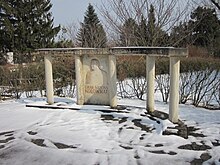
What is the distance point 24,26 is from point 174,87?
54.0ft

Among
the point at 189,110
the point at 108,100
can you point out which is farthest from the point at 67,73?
the point at 189,110

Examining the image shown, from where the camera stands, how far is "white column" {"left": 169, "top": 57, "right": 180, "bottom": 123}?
5695mm

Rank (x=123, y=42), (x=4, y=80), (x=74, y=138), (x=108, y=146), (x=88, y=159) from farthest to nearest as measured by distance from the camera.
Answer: (x=123, y=42) → (x=4, y=80) → (x=74, y=138) → (x=108, y=146) → (x=88, y=159)

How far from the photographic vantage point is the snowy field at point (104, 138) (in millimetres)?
4184

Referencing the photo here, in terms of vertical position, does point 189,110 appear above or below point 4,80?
below

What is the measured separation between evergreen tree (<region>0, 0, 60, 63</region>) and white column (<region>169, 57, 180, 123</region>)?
15.4m

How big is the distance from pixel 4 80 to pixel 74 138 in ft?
21.7

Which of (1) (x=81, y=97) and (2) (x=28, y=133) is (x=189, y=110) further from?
(2) (x=28, y=133)

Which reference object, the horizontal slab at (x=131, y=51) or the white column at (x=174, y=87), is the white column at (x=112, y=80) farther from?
the white column at (x=174, y=87)

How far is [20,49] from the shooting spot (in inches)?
787

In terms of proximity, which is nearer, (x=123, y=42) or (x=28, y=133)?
(x=28, y=133)

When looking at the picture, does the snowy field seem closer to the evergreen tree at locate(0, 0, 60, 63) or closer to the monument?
the monument

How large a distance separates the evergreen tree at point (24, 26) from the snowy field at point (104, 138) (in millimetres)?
13649

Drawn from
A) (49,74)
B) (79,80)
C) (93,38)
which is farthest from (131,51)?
(93,38)
